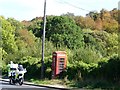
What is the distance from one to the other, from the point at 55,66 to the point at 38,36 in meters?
57.3

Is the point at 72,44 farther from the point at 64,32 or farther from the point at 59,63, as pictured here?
the point at 59,63

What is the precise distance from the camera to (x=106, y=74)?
28547 mm

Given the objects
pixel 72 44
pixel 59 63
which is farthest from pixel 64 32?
pixel 59 63

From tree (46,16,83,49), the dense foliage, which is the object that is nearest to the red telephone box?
the dense foliage

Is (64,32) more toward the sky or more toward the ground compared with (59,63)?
more toward the sky

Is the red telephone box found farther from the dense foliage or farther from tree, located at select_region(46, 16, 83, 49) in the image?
tree, located at select_region(46, 16, 83, 49)

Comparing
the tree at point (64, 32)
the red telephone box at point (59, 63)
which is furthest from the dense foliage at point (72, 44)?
the red telephone box at point (59, 63)

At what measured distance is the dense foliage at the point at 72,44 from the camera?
102 feet

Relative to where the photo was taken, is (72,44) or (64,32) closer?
(72,44)

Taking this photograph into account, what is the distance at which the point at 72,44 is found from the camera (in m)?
77.4

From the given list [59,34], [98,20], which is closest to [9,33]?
[59,34]

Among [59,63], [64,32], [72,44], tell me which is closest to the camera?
[59,63]

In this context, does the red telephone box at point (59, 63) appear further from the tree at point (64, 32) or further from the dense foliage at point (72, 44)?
the tree at point (64, 32)

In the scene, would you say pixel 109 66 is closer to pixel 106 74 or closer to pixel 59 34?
pixel 106 74
